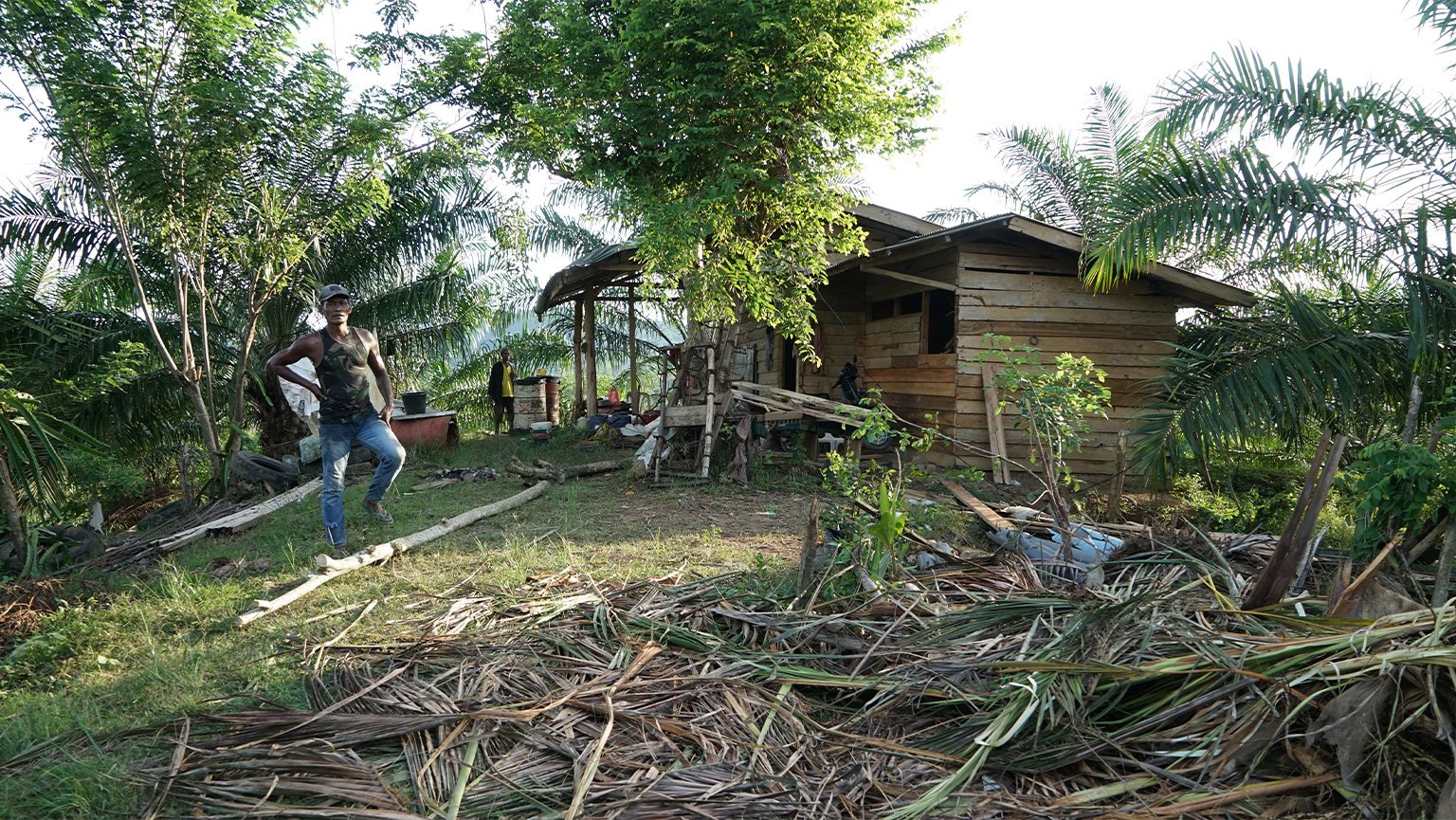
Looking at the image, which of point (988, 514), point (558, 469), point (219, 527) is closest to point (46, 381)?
point (219, 527)

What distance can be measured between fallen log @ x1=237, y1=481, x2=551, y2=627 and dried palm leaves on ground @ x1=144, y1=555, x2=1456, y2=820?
1.21 metres

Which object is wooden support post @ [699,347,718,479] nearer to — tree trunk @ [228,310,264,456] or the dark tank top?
the dark tank top

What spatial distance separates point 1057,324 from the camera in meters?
10.4

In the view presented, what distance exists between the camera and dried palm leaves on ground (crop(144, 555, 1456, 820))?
233 centimetres

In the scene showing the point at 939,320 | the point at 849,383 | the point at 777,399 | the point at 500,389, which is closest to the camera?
the point at 777,399

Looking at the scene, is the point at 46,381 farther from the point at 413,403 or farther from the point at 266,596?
the point at 266,596

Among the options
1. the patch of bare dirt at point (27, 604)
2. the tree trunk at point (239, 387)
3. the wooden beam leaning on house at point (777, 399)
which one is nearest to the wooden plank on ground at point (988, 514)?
the wooden beam leaning on house at point (777, 399)

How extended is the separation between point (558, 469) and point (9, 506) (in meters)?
5.10

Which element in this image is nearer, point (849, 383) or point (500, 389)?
point (849, 383)

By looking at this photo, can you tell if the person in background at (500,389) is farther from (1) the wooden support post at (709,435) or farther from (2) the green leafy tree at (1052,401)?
(2) the green leafy tree at (1052,401)

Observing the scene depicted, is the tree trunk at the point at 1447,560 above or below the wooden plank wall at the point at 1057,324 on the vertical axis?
below

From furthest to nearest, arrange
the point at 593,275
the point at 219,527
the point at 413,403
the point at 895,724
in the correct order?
1. the point at 593,275
2. the point at 413,403
3. the point at 219,527
4. the point at 895,724

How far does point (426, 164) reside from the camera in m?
10.4

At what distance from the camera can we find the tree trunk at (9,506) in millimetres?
5918
